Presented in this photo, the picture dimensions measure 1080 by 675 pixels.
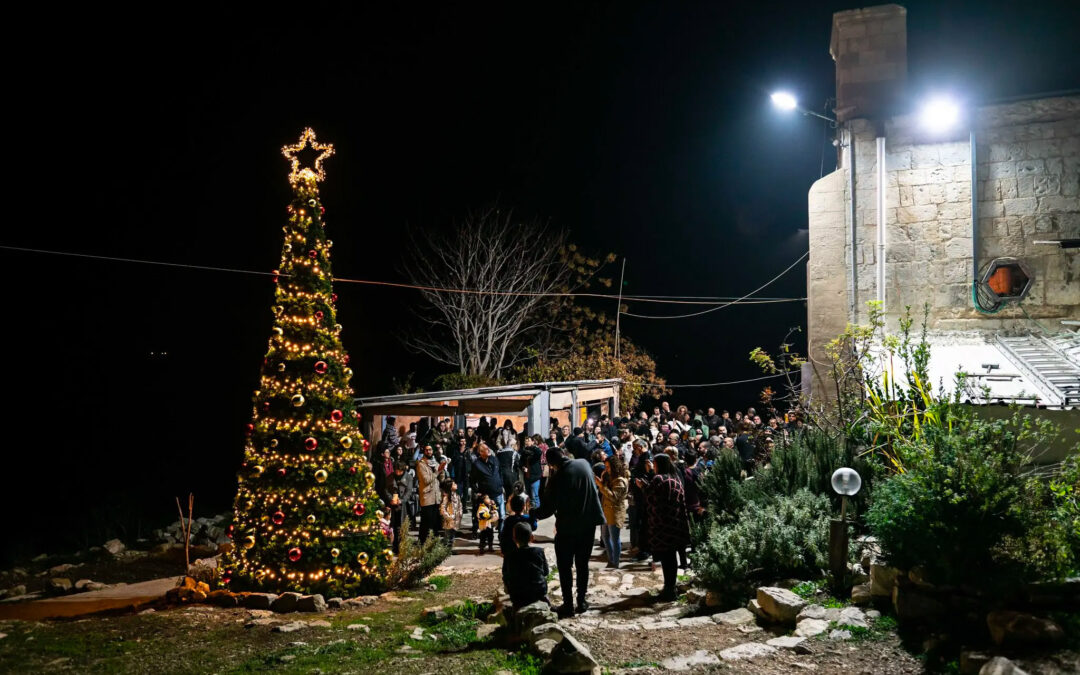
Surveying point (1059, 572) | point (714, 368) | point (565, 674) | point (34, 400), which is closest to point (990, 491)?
point (1059, 572)

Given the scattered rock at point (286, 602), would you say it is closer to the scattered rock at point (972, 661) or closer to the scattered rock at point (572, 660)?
the scattered rock at point (572, 660)

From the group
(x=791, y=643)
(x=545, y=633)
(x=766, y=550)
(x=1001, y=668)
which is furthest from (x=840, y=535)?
(x=545, y=633)

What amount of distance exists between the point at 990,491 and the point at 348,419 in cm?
735

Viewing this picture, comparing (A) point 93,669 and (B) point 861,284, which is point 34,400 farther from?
(B) point 861,284

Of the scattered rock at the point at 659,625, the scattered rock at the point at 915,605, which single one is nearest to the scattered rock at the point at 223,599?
the scattered rock at the point at 659,625

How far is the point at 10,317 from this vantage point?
29.1 metres

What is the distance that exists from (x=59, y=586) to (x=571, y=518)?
8.57 meters

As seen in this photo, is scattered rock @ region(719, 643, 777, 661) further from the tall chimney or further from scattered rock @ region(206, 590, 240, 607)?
the tall chimney

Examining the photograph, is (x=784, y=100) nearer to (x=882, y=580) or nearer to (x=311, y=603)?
(x=882, y=580)

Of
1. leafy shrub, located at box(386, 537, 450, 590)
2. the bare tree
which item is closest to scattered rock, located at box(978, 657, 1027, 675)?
leafy shrub, located at box(386, 537, 450, 590)

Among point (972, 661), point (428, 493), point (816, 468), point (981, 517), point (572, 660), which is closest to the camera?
point (972, 661)

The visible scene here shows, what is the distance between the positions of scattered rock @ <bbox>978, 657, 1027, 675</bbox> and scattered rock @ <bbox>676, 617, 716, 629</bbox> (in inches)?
102

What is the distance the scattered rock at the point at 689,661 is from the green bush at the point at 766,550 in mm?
1485

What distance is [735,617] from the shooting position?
21.5ft
